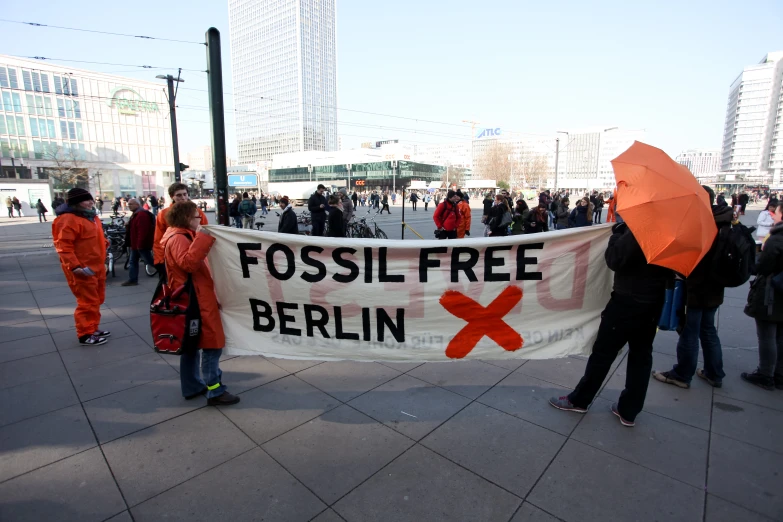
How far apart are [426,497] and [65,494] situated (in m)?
2.16

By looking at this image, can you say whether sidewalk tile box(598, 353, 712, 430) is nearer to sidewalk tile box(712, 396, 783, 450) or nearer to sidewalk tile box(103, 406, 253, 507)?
sidewalk tile box(712, 396, 783, 450)

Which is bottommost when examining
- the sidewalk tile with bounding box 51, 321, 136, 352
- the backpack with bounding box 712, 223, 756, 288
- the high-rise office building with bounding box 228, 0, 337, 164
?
the sidewalk tile with bounding box 51, 321, 136, 352

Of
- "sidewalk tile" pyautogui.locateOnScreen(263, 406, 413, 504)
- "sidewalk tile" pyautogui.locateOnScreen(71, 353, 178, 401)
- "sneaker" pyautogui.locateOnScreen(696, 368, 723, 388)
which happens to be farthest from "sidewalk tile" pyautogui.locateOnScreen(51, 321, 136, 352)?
"sneaker" pyautogui.locateOnScreen(696, 368, 723, 388)

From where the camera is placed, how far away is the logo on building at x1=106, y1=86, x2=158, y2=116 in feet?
206

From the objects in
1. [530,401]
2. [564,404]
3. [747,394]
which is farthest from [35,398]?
[747,394]

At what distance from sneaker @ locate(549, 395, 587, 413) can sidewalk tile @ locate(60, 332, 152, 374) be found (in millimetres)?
4326

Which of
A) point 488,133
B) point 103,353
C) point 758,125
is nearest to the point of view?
point 103,353

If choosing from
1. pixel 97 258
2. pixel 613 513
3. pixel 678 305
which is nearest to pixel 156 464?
pixel 613 513

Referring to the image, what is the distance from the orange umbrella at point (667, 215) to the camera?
7.79 feet

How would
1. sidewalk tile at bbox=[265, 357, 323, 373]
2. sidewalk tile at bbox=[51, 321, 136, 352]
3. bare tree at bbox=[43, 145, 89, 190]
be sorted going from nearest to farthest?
sidewalk tile at bbox=[265, 357, 323, 373]
sidewalk tile at bbox=[51, 321, 136, 352]
bare tree at bbox=[43, 145, 89, 190]

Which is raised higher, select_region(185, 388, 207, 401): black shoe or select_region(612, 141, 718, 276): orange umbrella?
select_region(612, 141, 718, 276): orange umbrella

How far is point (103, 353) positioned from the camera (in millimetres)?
4500

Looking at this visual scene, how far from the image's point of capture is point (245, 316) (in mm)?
3463

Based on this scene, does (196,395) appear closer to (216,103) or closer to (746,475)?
(746,475)
